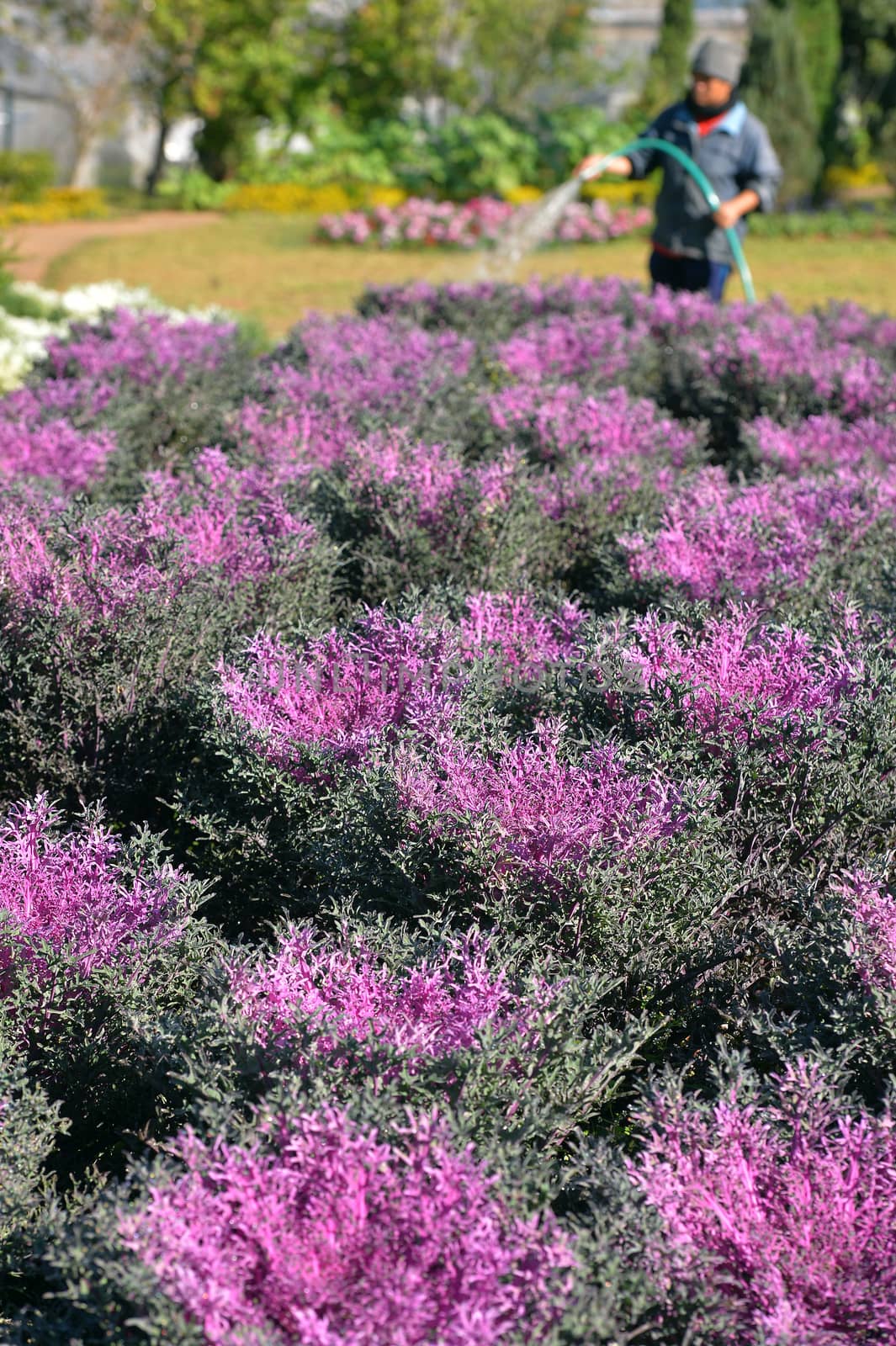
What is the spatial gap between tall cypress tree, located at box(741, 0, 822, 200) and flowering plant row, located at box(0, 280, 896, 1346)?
2051 centimetres

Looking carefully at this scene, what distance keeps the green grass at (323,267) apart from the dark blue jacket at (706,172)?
5.50 metres

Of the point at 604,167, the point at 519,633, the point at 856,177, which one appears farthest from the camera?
the point at 856,177

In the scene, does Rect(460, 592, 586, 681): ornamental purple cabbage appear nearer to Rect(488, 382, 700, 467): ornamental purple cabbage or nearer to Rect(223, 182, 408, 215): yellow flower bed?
Rect(488, 382, 700, 467): ornamental purple cabbage

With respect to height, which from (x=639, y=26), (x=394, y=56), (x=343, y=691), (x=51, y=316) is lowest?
(x=51, y=316)

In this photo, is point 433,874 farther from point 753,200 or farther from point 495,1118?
point 753,200

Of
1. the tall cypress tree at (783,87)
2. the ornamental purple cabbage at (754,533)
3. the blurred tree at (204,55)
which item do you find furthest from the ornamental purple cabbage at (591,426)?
the blurred tree at (204,55)

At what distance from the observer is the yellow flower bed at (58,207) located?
23109mm

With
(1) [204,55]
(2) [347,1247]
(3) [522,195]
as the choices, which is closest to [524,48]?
(1) [204,55]

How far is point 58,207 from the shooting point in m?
25.4

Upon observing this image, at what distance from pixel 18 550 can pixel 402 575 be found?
3.92 ft

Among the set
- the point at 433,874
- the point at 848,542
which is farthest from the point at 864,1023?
the point at 848,542

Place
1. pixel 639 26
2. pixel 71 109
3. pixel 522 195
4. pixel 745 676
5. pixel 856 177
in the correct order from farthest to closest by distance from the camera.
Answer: pixel 639 26
pixel 856 177
pixel 71 109
pixel 522 195
pixel 745 676

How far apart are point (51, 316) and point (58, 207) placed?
16.3m

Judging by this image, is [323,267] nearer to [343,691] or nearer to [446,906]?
[343,691]
